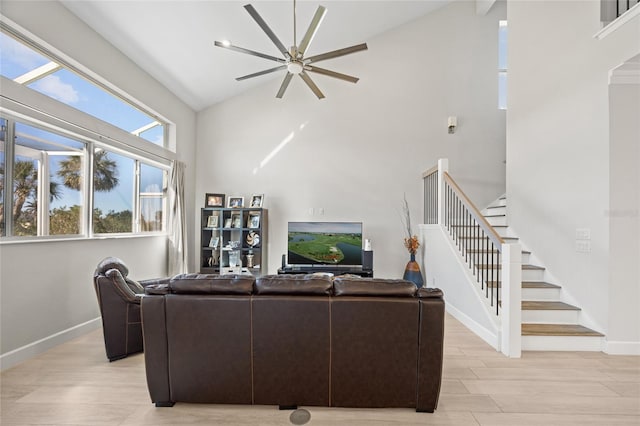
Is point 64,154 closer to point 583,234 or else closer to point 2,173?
point 2,173

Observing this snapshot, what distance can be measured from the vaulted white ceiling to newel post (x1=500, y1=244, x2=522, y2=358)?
401 centimetres

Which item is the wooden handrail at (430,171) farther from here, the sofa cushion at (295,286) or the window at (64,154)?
the window at (64,154)

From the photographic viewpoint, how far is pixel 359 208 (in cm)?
584

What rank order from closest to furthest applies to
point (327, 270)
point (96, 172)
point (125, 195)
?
point (96, 172), point (125, 195), point (327, 270)

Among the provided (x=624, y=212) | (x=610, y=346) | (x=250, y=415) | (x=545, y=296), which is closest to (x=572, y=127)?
(x=624, y=212)

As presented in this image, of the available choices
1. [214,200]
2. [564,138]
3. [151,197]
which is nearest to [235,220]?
[214,200]

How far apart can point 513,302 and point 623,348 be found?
3.90 ft

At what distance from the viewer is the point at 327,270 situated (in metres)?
5.33

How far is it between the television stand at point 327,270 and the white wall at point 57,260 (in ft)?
7.33

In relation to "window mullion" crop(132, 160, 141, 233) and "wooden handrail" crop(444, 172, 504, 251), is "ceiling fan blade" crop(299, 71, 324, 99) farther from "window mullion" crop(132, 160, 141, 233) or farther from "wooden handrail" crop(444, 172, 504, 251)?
"window mullion" crop(132, 160, 141, 233)

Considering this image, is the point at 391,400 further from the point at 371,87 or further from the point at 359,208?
the point at 371,87

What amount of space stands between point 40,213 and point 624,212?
18.4 ft

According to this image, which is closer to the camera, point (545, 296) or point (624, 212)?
point (624, 212)

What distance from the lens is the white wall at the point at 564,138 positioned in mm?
A: 3115
